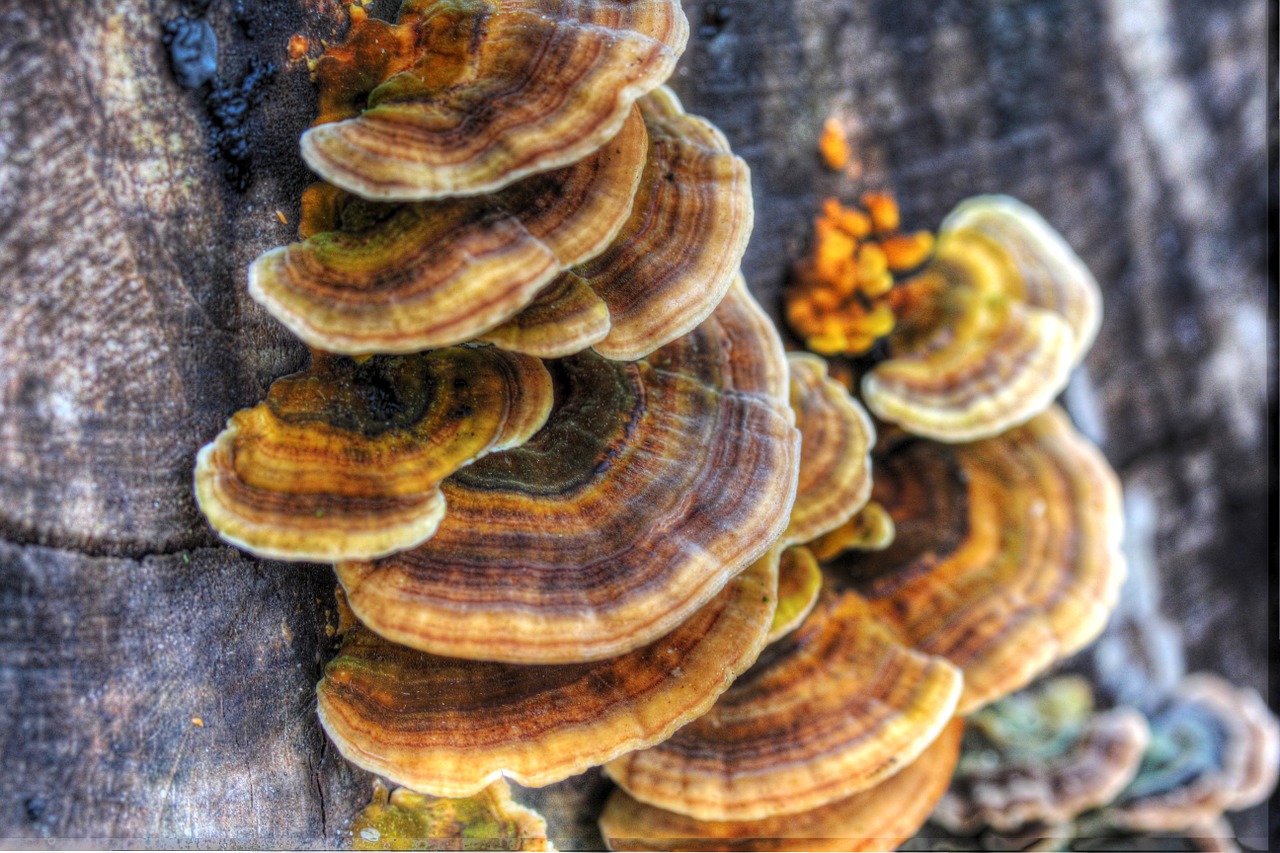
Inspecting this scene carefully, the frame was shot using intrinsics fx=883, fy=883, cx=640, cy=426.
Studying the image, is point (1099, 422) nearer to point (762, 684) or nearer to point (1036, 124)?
point (1036, 124)

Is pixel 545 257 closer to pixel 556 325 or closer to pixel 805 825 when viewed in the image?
pixel 556 325

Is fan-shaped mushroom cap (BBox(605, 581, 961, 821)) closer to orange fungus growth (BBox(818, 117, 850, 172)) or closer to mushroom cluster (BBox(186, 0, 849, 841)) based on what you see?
mushroom cluster (BBox(186, 0, 849, 841))

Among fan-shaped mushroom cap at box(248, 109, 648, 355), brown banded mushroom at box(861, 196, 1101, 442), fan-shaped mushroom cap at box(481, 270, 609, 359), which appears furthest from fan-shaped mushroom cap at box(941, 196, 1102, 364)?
fan-shaped mushroom cap at box(481, 270, 609, 359)

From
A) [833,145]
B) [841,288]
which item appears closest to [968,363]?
[841,288]

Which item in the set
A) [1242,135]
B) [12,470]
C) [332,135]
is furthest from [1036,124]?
[12,470]

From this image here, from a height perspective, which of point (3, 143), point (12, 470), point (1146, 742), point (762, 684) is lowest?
point (1146, 742)

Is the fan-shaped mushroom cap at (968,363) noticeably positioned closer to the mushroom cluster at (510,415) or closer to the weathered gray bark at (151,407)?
the weathered gray bark at (151,407)
